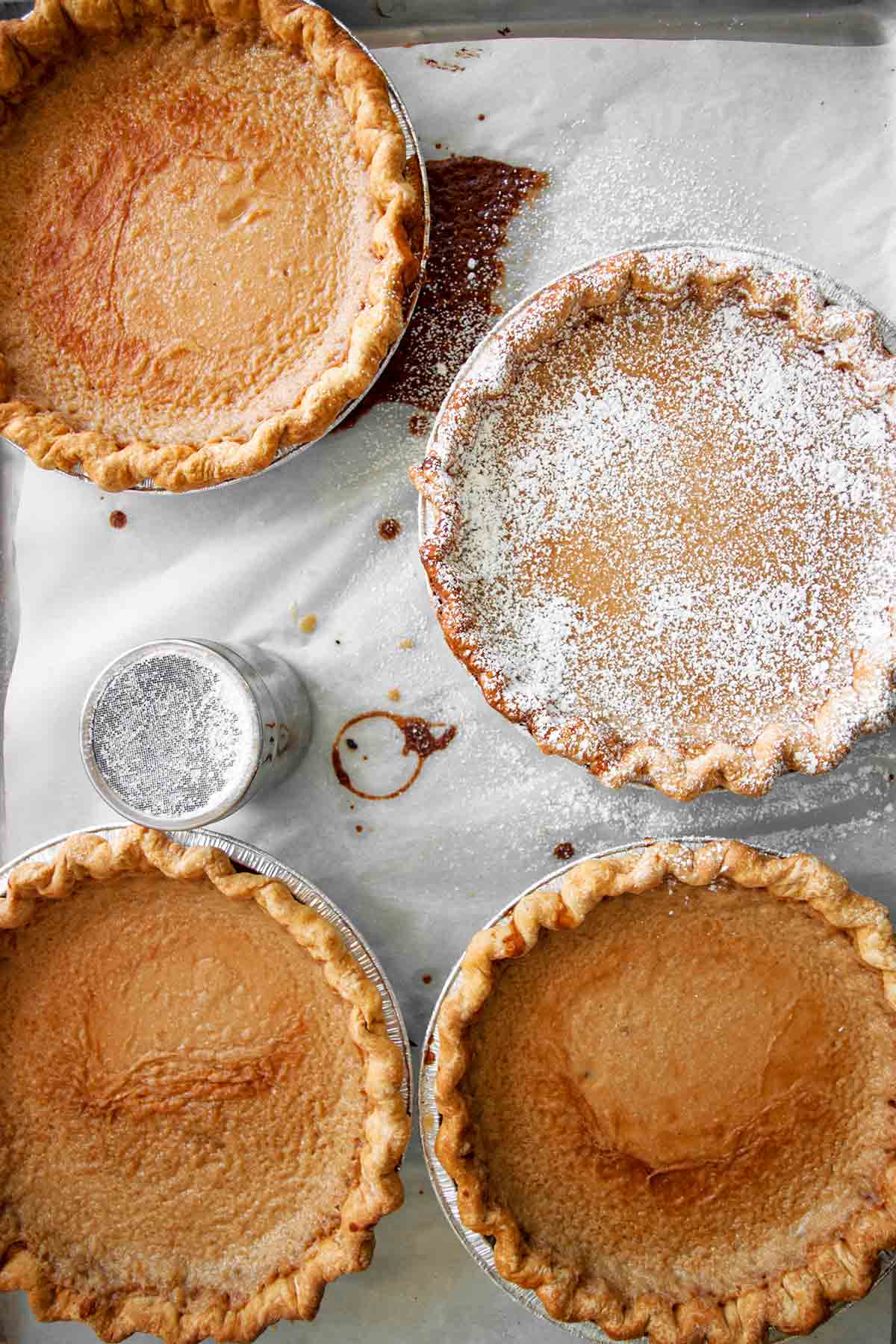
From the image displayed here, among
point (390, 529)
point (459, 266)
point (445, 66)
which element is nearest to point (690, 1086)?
point (390, 529)

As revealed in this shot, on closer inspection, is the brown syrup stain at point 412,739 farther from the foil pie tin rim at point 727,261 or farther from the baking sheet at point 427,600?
the foil pie tin rim at point 727,261

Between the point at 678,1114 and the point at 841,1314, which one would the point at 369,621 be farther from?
the point at 841,1314

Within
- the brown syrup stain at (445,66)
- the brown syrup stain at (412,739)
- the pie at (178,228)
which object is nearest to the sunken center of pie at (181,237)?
the pie at (178,228)

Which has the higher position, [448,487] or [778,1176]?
[448,487]

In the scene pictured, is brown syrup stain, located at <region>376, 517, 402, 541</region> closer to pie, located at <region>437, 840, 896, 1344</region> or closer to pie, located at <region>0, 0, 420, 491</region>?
pie, located at <region>0, 0, 420, 491</region>

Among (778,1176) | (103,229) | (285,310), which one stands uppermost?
(103,229)

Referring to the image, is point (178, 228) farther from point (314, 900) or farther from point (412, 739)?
→ point (314, 900)

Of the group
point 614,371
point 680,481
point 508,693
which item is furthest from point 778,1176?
point 614,371
